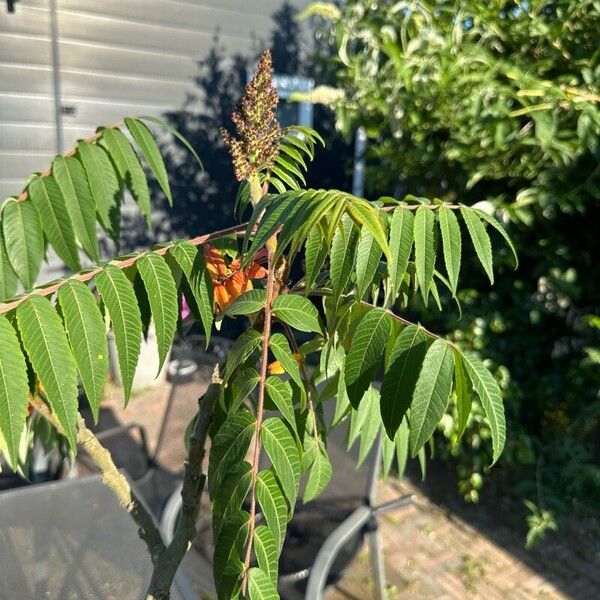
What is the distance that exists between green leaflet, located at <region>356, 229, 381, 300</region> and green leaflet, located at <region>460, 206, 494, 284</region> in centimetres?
23

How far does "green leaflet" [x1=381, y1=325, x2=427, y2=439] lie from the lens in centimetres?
97

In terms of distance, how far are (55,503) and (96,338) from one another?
1.12 meters

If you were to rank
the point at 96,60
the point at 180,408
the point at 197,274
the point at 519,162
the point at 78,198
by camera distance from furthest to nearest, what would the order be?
the point at 96,60
the point at 180,408
the point at 519,162
the point at 78,198
the point at 197,274

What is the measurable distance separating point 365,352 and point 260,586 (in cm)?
39

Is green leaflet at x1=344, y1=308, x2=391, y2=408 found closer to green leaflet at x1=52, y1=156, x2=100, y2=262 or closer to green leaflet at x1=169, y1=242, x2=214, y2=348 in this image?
green leaflet at x1=169, y1=242, x2=214, y2=348

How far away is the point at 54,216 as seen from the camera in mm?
1410

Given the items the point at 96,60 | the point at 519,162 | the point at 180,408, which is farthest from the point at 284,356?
the point at 96,60

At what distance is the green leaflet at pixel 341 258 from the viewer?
100cm

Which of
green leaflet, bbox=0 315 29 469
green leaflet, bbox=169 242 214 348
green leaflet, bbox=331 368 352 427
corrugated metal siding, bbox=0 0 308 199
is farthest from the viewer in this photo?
corrugated metal siding, bbox=0 0 308 199

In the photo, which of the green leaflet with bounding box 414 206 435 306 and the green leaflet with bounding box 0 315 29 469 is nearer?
the green leaflet with bounding box 0 315 29 469

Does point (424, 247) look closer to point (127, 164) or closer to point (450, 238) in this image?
point (450, 238)

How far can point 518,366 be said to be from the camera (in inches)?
147

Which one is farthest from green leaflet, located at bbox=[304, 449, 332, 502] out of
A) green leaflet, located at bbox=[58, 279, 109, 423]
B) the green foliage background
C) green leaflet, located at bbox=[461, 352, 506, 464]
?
the green foliage background

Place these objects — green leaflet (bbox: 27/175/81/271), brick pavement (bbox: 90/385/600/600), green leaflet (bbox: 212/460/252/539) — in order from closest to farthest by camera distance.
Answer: green leaflet (bbox: 212/460/252/539), green leaflet (bbox: 27/175/81/271), brick pavement (bbox: 90/385/600/600)
